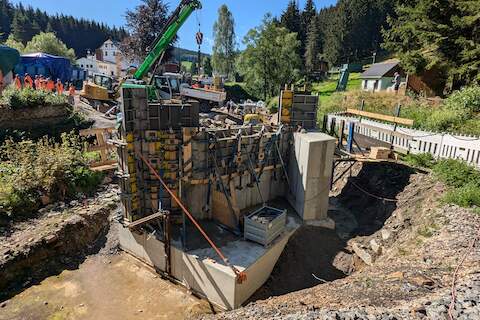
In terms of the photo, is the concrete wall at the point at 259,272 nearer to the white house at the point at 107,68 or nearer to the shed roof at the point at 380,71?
the shed roof at the point at 380,71

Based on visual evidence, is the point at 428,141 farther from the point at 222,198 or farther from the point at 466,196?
the point at 222,198

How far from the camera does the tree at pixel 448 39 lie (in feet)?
57.1

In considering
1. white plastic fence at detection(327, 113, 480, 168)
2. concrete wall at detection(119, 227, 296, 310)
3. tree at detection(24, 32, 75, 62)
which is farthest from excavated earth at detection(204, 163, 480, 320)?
tree at detection(24, 32, 75, 62)

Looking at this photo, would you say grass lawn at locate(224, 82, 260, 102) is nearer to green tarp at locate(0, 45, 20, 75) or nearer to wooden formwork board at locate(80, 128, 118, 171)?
green tarp at locate(0, 45, 20, 75)

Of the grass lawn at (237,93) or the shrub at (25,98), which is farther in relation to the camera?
the grass lawn at (237,93)

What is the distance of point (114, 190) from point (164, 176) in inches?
202

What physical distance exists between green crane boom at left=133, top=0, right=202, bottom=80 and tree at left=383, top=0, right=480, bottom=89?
14550mm

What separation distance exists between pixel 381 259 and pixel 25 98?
18917 millimetres

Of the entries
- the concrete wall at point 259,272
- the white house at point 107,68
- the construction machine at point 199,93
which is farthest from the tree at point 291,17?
the concrete wall at point 259,272

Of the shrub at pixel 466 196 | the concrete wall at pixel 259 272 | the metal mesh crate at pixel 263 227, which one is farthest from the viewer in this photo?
the metal mesh crate at pixel 263 227

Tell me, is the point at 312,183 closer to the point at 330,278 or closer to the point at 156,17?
the point at 330,278

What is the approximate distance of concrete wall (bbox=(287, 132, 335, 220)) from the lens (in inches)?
446

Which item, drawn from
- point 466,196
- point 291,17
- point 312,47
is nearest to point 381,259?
point 466,196

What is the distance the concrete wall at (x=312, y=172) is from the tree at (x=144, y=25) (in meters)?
27.4
